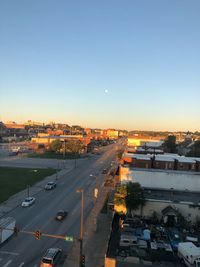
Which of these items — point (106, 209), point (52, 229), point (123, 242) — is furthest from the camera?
point (106, 209)

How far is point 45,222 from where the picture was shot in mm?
32219

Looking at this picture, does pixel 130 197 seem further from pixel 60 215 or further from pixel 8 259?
pixel 8 259

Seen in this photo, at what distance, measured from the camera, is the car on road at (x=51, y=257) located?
73.6ft

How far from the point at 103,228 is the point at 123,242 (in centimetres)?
544

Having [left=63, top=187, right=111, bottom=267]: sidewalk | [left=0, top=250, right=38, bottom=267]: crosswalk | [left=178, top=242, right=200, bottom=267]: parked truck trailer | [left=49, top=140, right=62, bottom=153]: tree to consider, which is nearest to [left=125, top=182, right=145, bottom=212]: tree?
[left=63, top=187, right=111, bottom=267]: sidewalk

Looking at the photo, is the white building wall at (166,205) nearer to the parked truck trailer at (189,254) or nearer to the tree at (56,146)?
the parked truck trailer at (189,254)

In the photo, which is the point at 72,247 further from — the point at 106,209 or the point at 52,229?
the point at 106,209

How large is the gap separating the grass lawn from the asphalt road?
13.2 ft

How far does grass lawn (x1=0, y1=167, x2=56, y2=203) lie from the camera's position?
1747 inches

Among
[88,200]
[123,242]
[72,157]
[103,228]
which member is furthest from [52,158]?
[123,242]

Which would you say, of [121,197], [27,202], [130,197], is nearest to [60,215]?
[27,202]

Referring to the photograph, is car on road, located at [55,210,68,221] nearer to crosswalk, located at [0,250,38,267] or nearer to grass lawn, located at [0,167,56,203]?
crosswalk, located at [0,250,38,267]

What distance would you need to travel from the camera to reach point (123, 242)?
86.1 feet

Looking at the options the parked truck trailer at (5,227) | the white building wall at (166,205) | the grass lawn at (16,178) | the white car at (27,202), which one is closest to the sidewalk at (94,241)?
the white building wall at (166,205)
